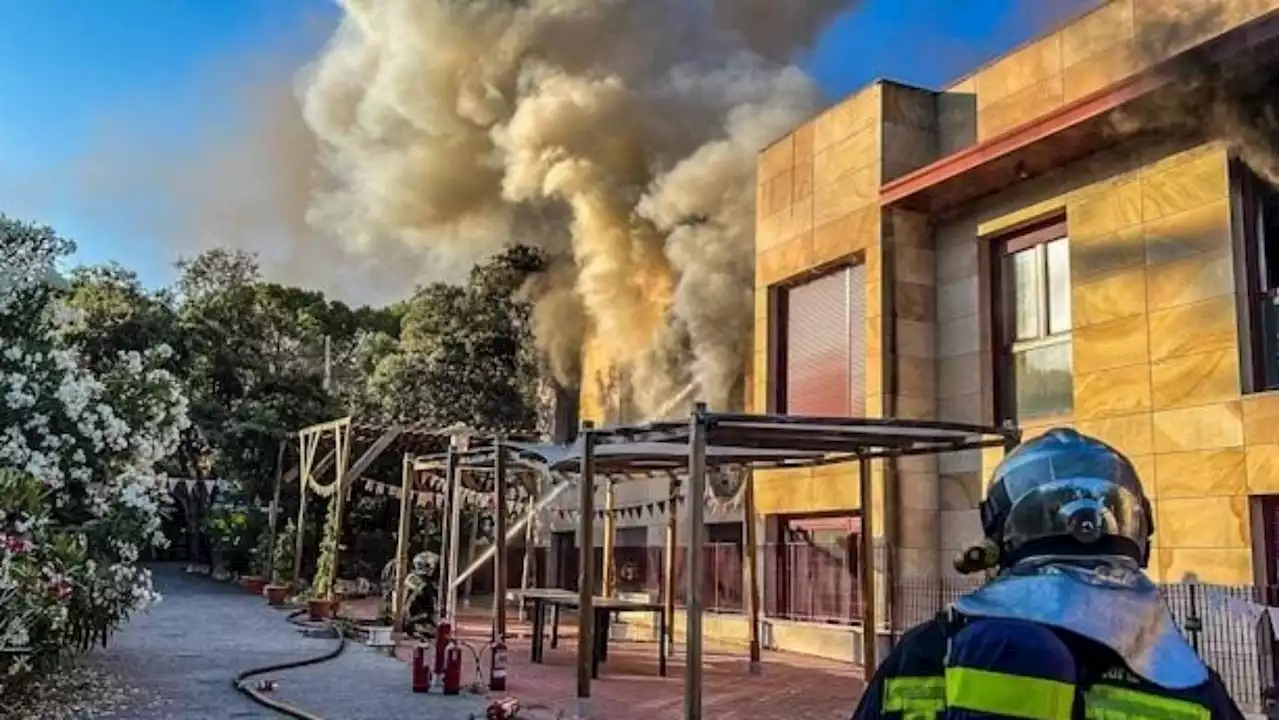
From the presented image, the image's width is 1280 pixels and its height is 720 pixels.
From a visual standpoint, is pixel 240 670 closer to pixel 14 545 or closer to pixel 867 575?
pixel 14 545

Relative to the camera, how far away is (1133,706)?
1.31m

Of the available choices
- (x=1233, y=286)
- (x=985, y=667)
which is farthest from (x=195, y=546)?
(x=985, y=667)

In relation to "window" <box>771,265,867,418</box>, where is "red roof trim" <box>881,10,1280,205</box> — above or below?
above

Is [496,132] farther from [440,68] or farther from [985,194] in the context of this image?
[985,194]

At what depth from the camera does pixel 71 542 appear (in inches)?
329

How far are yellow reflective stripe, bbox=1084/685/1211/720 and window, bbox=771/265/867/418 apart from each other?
35.7ft

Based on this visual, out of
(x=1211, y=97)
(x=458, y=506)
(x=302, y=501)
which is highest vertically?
(x=1211, y=97)

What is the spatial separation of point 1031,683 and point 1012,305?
34.5 ft

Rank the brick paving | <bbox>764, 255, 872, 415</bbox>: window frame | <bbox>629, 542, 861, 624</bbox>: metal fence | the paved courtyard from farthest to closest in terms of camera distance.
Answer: <bbox>764, 255, 872, 415</bbox>: window frame < <bbox>629, 542, 861, 624</bbox>: metal fence < the brick paving < the paved courtyard

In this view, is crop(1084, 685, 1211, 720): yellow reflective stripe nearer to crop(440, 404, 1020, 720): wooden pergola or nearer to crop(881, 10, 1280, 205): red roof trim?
crop(440, 404, 1020, 720): wooden pergola

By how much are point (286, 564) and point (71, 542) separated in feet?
38.0

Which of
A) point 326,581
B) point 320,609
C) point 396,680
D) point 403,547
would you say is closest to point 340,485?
point 326,581

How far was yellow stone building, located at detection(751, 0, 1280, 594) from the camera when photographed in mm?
8531

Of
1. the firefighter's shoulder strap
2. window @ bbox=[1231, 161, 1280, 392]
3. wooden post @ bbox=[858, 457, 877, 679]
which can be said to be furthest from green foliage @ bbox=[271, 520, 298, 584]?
the firefighter's shoulder strap
